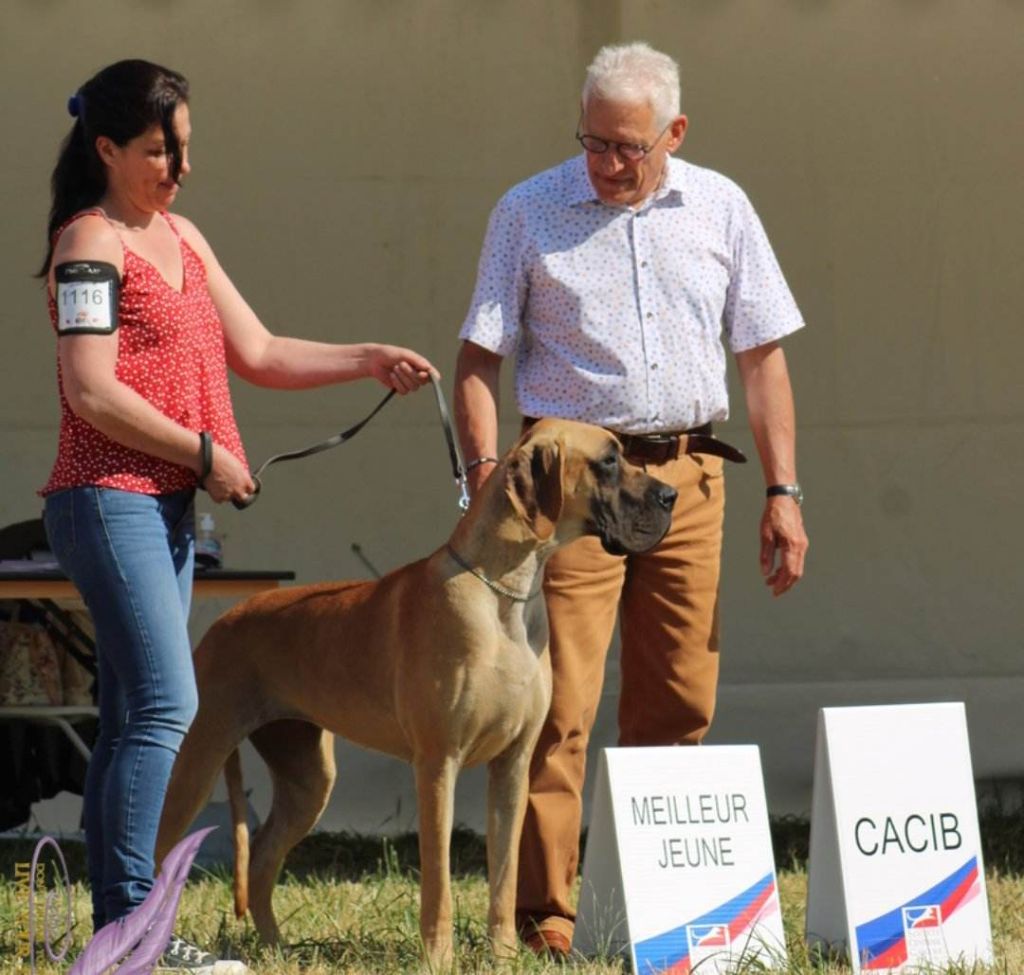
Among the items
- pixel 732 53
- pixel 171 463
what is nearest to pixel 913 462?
pixel 732 53

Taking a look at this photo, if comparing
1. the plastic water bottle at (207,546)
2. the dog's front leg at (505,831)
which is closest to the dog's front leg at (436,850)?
the dog's front leg at (505,831)

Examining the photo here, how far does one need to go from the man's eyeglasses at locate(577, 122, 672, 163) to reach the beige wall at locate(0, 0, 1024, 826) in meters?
2.72

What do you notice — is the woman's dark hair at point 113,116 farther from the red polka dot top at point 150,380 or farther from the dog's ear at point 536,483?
the dog's ear at point 536,483

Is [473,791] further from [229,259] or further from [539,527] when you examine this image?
[539,527]

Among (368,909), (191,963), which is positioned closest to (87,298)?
(191,963)

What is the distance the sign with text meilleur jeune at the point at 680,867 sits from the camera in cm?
378

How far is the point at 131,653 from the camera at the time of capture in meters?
3.70

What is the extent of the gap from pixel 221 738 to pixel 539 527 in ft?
2.98

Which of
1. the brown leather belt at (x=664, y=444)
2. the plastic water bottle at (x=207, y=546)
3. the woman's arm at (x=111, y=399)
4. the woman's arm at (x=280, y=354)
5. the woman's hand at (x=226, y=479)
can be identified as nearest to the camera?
the woman's arm at (x=111, y=399)

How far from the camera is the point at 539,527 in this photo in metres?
3.97

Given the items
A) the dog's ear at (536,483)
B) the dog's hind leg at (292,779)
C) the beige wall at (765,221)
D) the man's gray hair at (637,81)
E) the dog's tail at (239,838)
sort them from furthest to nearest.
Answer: the beige wall at (765,221), the dog's hind leg at (292,779), the dog's tail at (239,838), the man's gray hair at (637,81), the dog's ear at (536,483)

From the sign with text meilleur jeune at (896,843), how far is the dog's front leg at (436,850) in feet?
2.40

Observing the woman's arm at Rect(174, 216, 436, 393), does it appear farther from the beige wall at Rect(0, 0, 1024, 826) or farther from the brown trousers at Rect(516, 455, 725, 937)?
the beige wall at Rect(0, 0, 1024, 826)

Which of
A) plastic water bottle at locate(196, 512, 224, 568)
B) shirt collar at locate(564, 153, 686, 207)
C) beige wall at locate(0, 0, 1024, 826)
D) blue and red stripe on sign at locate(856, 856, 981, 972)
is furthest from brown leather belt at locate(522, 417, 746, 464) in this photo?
beige wall at locate(0, 0, 1024, 826)
